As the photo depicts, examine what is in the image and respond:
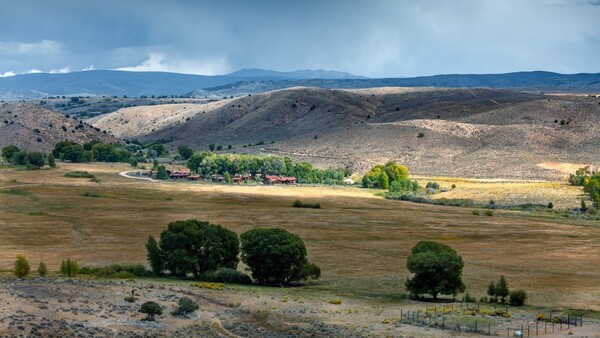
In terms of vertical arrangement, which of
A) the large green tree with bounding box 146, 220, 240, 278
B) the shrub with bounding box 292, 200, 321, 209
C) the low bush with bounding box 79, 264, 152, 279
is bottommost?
the low bush with bounding box 79, 264, 152, 279

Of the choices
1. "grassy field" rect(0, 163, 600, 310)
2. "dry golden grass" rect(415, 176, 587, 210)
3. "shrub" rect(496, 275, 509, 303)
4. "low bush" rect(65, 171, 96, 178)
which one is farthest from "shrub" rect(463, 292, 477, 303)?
"low bush" rect(65, 171, 96, 178)

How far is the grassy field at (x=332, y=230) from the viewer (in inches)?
3061

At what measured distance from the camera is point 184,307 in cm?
5806

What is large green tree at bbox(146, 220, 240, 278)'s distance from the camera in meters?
74.5

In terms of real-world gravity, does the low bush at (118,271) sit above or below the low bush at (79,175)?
below

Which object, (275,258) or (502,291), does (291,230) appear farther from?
(502,291)

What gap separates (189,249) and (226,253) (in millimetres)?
3388

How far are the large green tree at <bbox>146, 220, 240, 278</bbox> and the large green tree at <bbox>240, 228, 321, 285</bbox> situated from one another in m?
2.60

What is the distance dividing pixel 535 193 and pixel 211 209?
55.2 meters

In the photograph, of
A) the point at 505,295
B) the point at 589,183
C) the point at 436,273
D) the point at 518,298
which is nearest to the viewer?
the point at 518,298

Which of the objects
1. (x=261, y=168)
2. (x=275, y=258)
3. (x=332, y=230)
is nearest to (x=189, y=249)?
(x=275, y=258)

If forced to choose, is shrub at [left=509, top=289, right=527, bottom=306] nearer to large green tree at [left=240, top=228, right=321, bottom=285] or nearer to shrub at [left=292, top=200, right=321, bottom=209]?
large green tree at [left=240, top=228, right=321, bottom=285]

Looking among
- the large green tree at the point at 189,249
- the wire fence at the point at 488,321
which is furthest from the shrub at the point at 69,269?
the wire fence at the point at 488,321

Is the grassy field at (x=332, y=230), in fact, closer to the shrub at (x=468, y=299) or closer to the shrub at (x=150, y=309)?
the shrub at (x=468, y=299)
